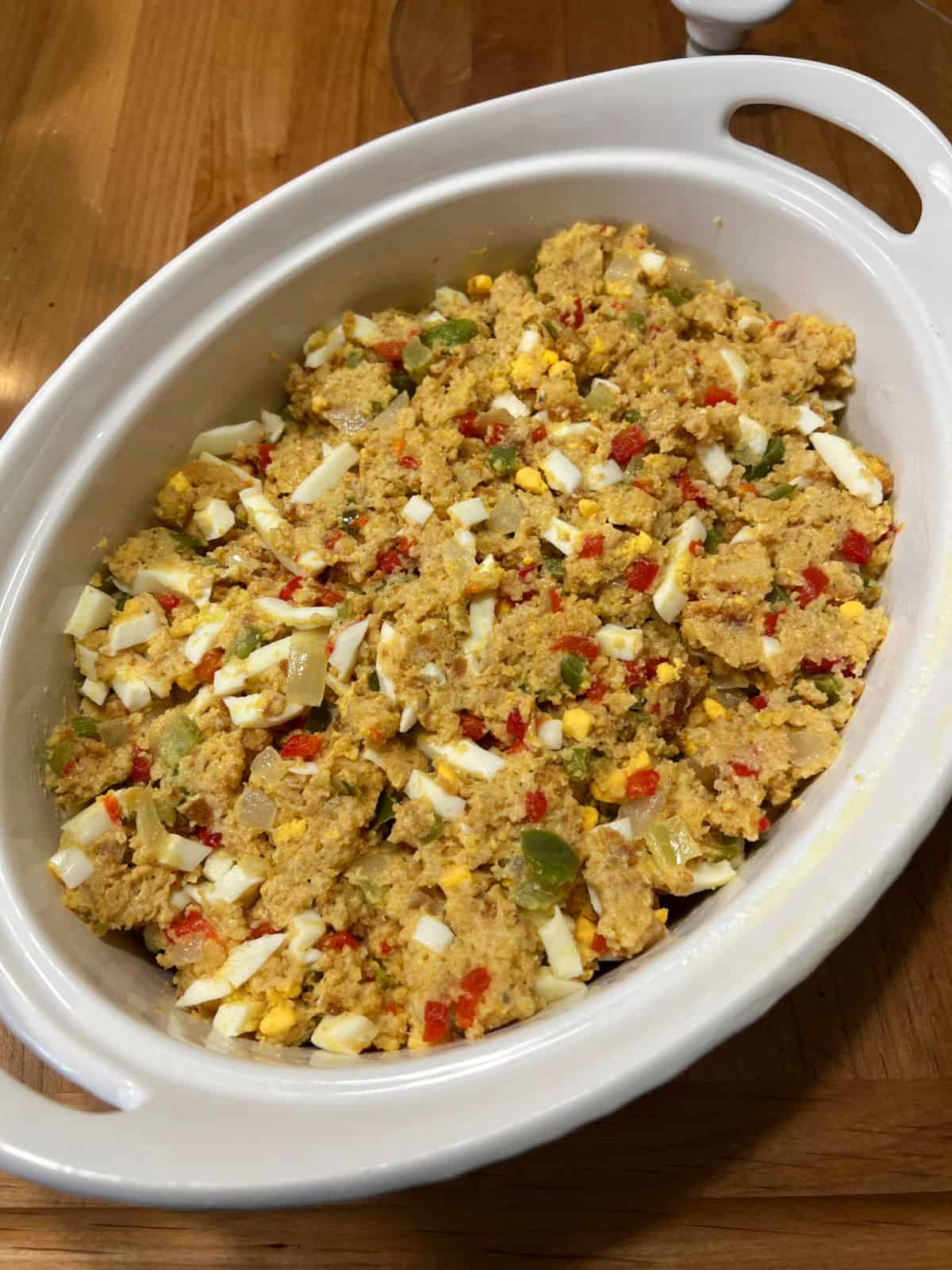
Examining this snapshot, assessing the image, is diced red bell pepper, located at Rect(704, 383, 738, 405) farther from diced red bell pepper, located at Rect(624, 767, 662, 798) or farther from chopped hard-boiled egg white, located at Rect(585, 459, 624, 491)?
diced red bell pepper, located at Rect(624, 767, 662, 798)

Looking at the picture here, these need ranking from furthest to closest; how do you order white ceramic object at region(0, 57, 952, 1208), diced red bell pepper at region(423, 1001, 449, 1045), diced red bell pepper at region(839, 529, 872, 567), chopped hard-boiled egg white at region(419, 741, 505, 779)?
1. diced red bell pepper at region(839, 529, 872, 567)
2. chopped hard-boiled egg white at region(419, 741, 505, 779)
3. diced red bell pepper at region(423, 1001, 449, 1045)
4. white ceramic object at region(0, 57, 952, 1208)

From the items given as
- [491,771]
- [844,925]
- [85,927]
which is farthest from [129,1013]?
[844,925]

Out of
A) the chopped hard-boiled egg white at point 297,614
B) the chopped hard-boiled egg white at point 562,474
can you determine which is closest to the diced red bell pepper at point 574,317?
the chopped hard-boiled egg white at point 562,474

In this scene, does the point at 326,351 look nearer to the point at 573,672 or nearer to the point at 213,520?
the point at 213,520

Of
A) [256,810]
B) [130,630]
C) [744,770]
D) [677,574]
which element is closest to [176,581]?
[130,630]

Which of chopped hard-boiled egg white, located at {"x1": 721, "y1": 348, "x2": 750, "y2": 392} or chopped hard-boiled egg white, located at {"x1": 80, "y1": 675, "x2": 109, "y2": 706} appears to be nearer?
chopped hard-boiled egg white, located at {"x1": 80, "y1": 675, "x2": 109, "y2": 706}

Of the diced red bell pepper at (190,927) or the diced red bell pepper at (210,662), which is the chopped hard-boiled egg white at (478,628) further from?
the diced red bell pepper at (190,927)

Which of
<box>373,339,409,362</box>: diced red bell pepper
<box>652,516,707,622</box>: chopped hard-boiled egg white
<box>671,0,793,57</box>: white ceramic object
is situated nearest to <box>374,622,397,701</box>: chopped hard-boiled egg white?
<box>652,516,707,622</box>: chopped hard-boiled egg white
